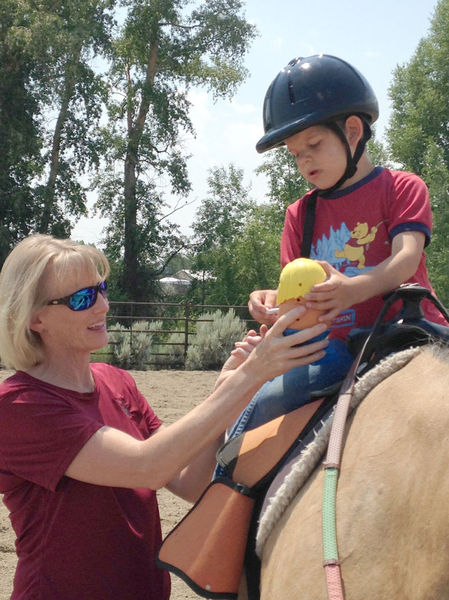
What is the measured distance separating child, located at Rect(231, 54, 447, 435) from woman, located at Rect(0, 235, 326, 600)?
158mm

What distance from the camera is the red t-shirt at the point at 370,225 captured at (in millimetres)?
2096

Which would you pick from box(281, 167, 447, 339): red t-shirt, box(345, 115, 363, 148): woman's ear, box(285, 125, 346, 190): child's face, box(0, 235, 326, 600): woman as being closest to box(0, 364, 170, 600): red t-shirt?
box(0, 235, 326, 600): woman

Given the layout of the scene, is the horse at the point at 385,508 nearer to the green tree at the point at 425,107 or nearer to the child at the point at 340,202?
the child at the point at 340,202

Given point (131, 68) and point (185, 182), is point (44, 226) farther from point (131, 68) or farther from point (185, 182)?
point (131, 68)

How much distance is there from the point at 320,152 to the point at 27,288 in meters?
1.11

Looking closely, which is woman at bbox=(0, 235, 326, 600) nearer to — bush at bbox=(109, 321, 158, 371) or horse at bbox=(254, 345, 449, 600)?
horse at bbox=(254, 345, 449, 600)

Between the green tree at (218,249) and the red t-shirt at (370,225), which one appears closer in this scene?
the red t-shirt at (370,225)

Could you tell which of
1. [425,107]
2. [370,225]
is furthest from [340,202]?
[425,107]

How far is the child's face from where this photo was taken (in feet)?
7.07

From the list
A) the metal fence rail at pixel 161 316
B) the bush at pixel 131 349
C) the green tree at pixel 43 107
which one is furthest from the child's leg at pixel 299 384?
the green tree at pixel 43 107

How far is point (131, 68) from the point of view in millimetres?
27156

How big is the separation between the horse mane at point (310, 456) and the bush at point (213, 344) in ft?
47.4

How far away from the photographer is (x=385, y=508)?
1378mm

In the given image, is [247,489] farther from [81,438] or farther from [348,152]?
[348,152]
